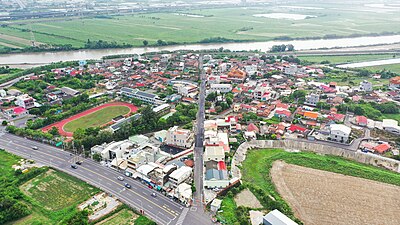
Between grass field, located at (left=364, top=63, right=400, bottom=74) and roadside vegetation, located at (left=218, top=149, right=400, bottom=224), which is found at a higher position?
grass field, located at (left=364, top=63, right=400, bottom=74)

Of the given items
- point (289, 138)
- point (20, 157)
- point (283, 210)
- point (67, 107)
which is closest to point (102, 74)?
point (67, 107)

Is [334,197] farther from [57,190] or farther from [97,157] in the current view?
[57,190]

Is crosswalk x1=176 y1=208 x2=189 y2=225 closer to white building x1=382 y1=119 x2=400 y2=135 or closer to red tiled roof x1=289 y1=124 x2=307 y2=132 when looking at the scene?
red tiled roof x1=289 y1=124 x2=307 y2=132

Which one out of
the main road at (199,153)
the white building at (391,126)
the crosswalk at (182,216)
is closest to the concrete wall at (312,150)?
the main road at (199,153)

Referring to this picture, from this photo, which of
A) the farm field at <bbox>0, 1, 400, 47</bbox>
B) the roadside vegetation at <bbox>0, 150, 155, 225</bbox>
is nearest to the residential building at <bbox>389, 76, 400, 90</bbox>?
the roadside vegetation at <bbox>0, 150, 155, 225</bbox>

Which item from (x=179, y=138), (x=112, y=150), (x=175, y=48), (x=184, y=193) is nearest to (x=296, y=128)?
(x=179, y=138)

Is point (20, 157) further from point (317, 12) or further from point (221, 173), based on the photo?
point (317, 12)
